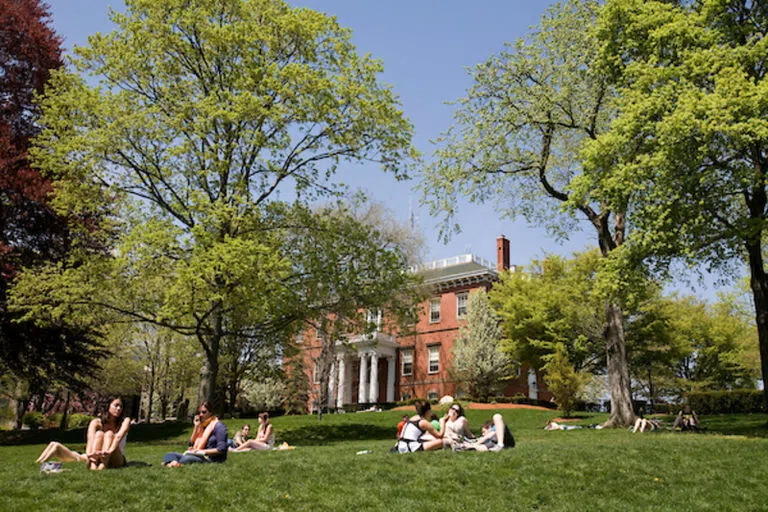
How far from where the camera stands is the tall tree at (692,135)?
14281 mm

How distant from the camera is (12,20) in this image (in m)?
21.3

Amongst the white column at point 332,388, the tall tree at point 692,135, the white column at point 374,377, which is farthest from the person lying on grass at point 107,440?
the white column at point 332,388

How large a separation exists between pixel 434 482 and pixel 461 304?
3677 centimetres

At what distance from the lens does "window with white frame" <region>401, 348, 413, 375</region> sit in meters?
46.1

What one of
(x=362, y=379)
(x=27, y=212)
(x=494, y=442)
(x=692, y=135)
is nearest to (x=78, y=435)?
(x=27, y=212)

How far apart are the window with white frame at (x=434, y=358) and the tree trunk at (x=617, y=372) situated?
24711mm

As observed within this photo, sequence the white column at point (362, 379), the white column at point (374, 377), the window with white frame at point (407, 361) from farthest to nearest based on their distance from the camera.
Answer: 1. the window with white frame at point (407, 361)
2. the white column at point (362, 379)
3. the white column at point (374, 377)

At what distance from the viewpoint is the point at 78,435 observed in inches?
845

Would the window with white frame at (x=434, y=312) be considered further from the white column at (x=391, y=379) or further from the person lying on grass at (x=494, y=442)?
the person lying on grass at (x=494, y=442)

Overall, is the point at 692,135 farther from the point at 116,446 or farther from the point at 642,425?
the point at 116,446

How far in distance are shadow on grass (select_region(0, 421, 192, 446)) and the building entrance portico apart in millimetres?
20988

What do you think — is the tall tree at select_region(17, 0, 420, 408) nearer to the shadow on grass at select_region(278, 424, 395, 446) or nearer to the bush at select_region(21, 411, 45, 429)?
the shadow on grass at select_region(278, 424, 395, 446)

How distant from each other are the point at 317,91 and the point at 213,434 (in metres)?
11.4

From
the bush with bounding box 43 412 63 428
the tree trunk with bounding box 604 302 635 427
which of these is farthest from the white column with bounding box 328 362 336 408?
the tree trunk with bounding box 604 302 635 427
